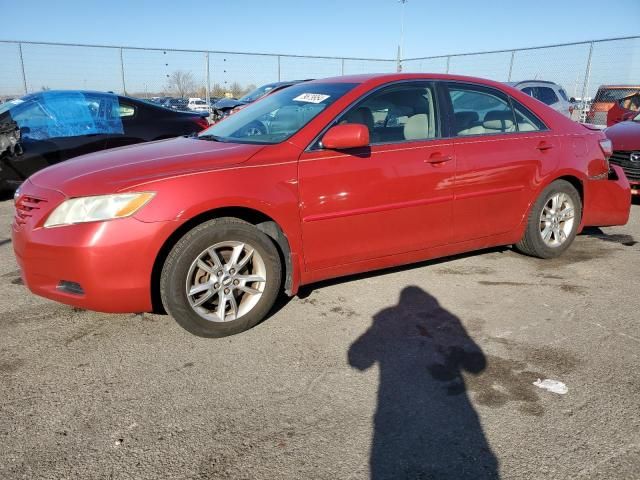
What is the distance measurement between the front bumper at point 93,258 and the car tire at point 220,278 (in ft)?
0.47

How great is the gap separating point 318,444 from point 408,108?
2.59 meters

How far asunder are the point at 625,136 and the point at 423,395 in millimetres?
6319

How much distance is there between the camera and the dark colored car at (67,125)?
6746 millimetres

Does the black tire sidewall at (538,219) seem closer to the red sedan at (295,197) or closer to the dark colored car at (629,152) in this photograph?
the red sedan at (295,197)

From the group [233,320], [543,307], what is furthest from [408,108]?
[233,320]

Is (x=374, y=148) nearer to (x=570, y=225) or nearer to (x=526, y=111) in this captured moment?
(x=526, y=111)

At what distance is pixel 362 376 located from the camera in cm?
268

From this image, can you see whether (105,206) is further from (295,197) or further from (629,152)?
(629,152)

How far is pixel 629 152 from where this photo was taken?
22.2 ft

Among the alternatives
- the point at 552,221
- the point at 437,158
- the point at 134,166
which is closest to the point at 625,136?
the point at 552,221

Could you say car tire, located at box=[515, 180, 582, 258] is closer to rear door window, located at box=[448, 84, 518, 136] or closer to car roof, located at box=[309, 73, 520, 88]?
rear door window, located at box=[448, 84, 518, 136]

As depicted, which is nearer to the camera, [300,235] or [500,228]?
[300,235]

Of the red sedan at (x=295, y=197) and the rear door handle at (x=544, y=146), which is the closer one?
the red sedan at (x=295, y=197)

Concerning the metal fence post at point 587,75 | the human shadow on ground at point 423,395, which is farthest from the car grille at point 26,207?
the metal fence post at point 587,75
